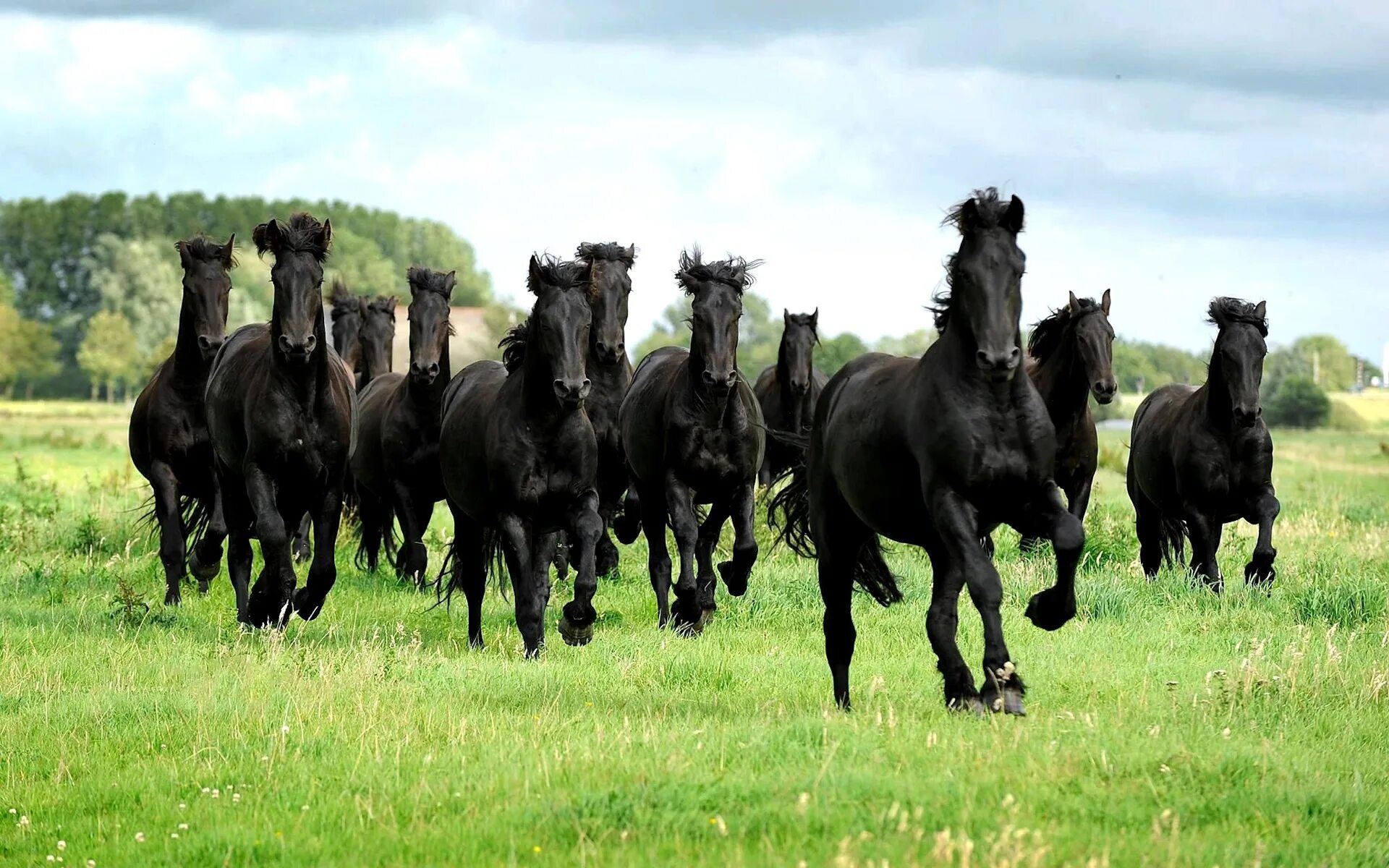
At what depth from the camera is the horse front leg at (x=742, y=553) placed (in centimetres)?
1219

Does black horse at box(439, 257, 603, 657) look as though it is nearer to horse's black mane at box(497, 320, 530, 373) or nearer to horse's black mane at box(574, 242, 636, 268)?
horse's black mane at box(497, 320, 530, 373)

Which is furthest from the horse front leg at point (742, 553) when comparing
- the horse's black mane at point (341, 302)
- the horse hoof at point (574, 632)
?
the horse's black mane at point (341, 302)

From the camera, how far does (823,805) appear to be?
5.86 meters

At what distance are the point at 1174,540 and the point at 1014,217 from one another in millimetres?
9333

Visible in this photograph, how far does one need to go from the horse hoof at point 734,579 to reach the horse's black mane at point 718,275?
208cm

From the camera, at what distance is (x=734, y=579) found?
12.3 meters

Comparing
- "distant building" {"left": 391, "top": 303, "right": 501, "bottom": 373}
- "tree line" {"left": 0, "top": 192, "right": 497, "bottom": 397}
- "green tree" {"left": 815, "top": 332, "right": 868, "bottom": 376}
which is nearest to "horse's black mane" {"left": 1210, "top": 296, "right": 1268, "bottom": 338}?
"green tree" {"left": 815, "top": 332, "right": 868, "bottom": 376}

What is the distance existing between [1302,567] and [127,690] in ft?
32.6

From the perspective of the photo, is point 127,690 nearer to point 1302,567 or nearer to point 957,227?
point 957,227

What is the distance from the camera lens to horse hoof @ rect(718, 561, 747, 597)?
12.2m

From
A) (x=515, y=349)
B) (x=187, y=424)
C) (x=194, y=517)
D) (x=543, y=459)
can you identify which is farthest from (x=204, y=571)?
(x=543, y=459)

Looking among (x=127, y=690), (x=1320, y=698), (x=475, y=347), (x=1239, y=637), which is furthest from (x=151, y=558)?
(x=475, y=347)

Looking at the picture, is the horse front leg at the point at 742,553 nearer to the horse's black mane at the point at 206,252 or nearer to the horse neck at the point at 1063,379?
the horse neck at the point at 1063,379

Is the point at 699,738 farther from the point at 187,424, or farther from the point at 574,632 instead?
the point at 187,424
